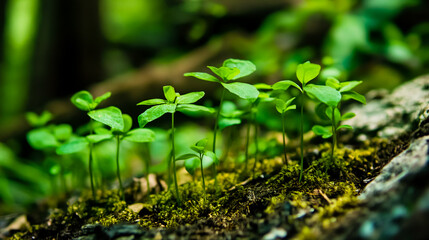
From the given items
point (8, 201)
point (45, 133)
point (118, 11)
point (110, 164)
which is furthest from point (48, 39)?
point (118, 11)

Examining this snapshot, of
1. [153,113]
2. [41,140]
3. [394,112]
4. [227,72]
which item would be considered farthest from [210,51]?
[153,113]

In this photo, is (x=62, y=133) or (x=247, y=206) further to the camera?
(x=62, y=133)

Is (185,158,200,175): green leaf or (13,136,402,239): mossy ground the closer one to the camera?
(13,136,402,239): mossy ground

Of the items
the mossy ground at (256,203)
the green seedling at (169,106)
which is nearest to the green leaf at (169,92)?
the green seedling at (169,106)

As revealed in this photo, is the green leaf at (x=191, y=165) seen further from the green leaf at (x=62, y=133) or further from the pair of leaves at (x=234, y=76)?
the green leaf at (x=62, y=133)

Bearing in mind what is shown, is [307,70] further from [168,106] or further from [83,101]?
[83,101]

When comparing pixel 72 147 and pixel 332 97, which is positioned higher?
pixel 332 97

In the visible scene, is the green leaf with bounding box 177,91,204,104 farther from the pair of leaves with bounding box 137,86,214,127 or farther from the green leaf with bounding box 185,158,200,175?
the green leaf with bounding box 185,158,200,175

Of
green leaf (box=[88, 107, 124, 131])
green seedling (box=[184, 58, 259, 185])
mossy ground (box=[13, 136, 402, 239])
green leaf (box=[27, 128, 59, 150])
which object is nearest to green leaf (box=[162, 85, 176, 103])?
green seedling (box=[184, 58, 259, 185])
